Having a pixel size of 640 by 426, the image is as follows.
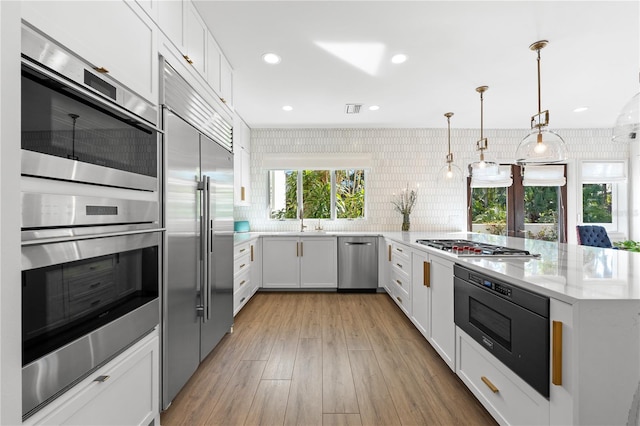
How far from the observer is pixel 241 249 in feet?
11.1

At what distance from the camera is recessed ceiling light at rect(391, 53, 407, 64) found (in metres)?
2.79

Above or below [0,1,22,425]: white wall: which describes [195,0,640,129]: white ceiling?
above

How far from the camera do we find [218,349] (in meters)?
2.57

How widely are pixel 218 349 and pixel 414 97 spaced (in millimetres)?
3624

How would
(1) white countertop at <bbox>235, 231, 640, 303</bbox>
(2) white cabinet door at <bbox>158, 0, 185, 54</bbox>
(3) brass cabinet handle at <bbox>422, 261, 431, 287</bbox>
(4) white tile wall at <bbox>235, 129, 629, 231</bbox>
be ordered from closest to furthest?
(1) white countertop at <bbox>235, 231, 640, 303</bbox>
(2) white cabinet door at <bbox>158, 0, 185, 54</bbox>
(3) brass cabinet handle at <bbox>422, 261, 431, 287</bbox>
(4) white tile wall at <bbox>235, 129, 629, 231</bbox>

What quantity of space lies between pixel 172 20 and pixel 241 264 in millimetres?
2386

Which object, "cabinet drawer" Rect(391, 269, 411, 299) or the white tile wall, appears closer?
"cabinet drawer" Rect(391, 269, 411, 299)

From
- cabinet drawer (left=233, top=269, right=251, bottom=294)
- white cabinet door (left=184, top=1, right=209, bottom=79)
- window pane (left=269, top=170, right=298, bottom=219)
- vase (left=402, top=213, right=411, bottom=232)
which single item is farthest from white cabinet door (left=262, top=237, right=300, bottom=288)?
white cabinet door (left=184, top=1, right=209, bottom=79)

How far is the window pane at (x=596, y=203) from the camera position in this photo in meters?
5.22

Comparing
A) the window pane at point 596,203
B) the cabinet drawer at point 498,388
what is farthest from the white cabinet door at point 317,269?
the window pane at point 596,203

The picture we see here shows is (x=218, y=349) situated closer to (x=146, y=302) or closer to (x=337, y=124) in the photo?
(x=146, y=302)

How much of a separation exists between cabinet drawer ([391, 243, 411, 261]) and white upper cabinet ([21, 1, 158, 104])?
2.67m

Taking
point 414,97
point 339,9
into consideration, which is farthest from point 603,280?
point 414,97

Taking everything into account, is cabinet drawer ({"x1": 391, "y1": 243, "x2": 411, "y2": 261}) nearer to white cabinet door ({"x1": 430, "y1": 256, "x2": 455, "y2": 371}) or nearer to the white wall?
white cabinet door ({"x1": 430, "y1": 256, "x2": 455, "y2": 371})
